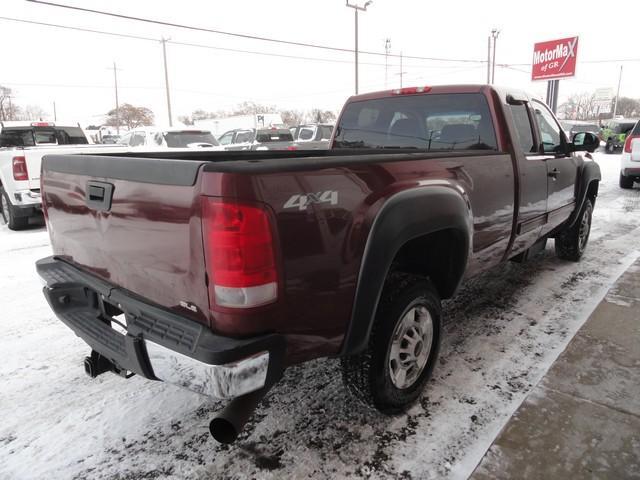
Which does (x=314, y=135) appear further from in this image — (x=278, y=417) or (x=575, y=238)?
(x=278, y=417)

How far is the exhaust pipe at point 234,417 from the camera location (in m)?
1.75

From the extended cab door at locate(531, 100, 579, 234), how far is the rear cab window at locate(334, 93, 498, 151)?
0.86 meters

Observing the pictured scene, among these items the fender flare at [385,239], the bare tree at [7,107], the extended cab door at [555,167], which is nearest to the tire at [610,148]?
the extended cab door at [555,167]

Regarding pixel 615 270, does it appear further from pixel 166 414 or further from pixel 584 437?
pixel 166 414

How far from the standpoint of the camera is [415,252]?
2.73 meters

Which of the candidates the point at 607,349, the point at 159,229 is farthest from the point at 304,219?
the point at 607,349

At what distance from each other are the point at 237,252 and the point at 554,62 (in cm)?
2621

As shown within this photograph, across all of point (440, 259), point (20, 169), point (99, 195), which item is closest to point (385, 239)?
point (440, 259)

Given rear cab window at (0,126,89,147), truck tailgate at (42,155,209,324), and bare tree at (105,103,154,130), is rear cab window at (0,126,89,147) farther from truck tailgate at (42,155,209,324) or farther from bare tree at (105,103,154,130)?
bare tree at (105,103,154,130)

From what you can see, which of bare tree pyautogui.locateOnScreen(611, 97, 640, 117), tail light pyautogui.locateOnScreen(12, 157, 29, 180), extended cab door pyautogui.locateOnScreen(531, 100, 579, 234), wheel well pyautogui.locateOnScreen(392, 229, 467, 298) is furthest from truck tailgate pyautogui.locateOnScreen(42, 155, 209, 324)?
bare tree pyautogui.locateOnScreen(611, 97, 640, 117)

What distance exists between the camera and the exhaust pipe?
5.74 feet

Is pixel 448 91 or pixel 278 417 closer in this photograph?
pixel 278 417

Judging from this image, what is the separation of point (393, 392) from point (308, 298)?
0.94 meters

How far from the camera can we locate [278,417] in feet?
8.30
